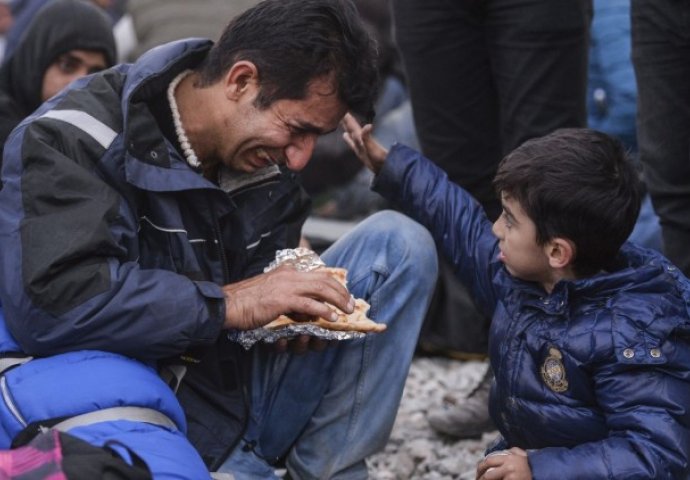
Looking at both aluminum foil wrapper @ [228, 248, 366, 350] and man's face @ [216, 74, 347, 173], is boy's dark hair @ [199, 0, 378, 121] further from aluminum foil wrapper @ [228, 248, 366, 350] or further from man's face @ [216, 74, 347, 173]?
aluminum foil wrapper @ [228, 248, 366, 350]

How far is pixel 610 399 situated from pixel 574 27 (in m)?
1.35

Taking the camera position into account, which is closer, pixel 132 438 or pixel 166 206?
pixel 132 438

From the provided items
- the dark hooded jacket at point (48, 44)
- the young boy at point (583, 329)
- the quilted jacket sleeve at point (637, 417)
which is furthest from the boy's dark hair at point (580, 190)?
the dark hooded jacket at point (48, 44)

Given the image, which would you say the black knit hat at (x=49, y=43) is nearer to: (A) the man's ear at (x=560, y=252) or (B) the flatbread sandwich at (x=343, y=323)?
(B) the flatbread sandwich at (x=343, y=323)

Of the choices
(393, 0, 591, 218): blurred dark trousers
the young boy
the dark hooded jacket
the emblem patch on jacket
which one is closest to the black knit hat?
the dark hooded jacket

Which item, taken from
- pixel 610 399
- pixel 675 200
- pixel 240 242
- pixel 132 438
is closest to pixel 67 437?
pixel 132 438

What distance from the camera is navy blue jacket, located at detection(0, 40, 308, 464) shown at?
2627mm

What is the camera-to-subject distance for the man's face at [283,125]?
301cm

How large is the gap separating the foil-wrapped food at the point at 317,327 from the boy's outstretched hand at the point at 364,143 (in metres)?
0.53

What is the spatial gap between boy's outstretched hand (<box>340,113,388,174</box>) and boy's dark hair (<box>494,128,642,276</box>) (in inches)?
22.7

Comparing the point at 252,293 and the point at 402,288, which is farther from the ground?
the point at 252,293

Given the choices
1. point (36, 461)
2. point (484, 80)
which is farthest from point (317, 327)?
point (484, 80)

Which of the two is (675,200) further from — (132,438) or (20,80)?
(20,80)

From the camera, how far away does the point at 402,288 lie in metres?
3.18
